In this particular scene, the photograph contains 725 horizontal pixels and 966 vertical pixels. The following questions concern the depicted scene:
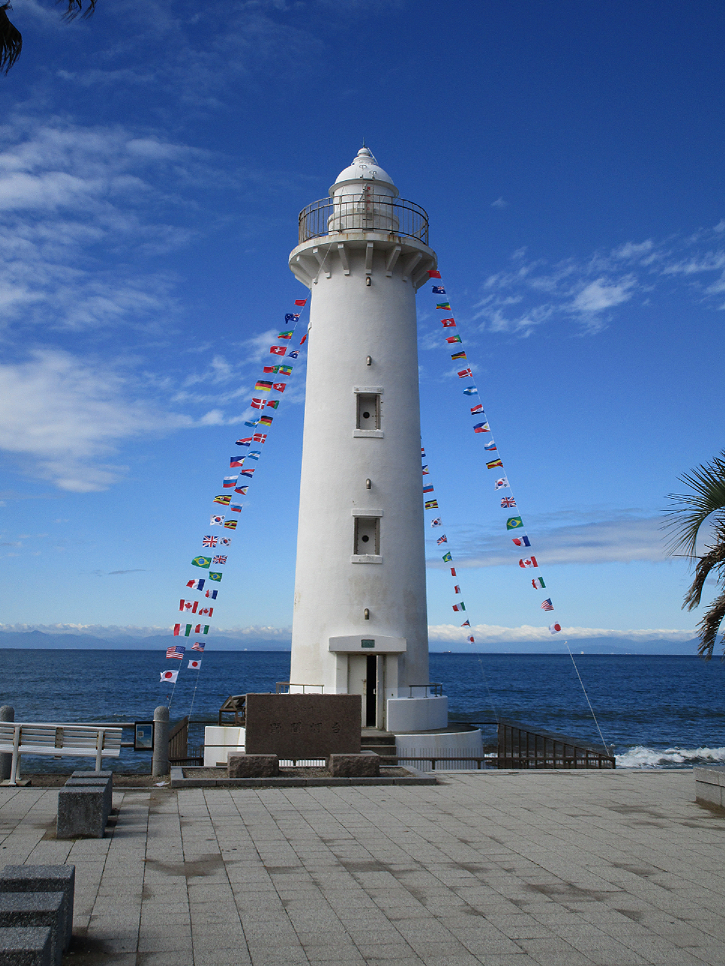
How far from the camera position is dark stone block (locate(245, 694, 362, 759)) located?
16578mm

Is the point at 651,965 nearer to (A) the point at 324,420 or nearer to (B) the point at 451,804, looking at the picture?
(B) the point at 451,804

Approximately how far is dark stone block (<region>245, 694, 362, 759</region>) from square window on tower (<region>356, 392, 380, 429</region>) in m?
9.65

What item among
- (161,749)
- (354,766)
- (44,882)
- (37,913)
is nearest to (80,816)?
(44,882)

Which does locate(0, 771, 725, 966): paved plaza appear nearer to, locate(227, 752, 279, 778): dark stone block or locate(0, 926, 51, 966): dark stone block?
locate(227, 752, 279, 778): dark stone block

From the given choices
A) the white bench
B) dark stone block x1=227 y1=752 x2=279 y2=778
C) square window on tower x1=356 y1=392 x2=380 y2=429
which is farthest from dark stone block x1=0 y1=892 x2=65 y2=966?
square window on tower x1=356 y1=392 x2=380 y2=429

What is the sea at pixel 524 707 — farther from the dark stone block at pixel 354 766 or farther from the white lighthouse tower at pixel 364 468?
the dark stone block at pixel 354 766

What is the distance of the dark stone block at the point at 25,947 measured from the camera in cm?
510

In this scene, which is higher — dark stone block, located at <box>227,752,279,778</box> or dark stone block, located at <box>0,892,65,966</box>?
dark stone block, located at <box>227,752,279,778</box>

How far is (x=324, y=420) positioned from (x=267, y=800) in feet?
43.8

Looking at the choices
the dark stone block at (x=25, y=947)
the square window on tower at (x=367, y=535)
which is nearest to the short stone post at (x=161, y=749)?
the square window on tower at (x=367, y=535)

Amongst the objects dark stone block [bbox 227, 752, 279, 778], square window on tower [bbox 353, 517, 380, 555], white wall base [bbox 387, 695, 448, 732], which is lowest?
dark stone block [bbox 227, 752, 279, 778]

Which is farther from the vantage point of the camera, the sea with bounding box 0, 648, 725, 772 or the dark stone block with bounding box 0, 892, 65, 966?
the sea with bounding box 0, 648, 725, 772

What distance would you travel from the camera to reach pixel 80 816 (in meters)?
9.91

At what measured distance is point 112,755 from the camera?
13.5 meters
